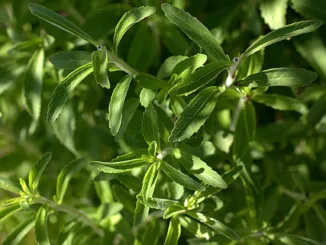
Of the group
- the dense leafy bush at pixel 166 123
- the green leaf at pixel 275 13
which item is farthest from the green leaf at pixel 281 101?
→ the green leaf at pixel 275 13

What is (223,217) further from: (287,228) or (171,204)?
(171,204)

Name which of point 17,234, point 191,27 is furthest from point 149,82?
point 17,234

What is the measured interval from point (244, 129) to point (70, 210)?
314 millimetres

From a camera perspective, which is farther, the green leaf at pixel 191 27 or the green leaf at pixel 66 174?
the green leaf at pixel 66 174

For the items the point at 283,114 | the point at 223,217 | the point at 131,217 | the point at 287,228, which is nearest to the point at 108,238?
the point at 131,217

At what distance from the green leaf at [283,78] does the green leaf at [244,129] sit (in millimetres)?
120

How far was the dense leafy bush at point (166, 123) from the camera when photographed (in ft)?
2.18

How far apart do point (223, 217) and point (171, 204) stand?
22 cm

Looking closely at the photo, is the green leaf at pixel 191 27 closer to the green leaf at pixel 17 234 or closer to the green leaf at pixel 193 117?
the green leaf at pixel 193 117

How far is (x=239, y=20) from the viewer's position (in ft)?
3.46

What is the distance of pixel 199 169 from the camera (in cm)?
69

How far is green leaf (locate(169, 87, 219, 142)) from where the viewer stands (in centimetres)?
64

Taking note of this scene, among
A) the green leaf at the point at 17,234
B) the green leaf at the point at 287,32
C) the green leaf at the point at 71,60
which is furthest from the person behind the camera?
the green leaf at the point at 17,234

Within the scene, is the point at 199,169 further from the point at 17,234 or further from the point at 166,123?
the point at 17,234
